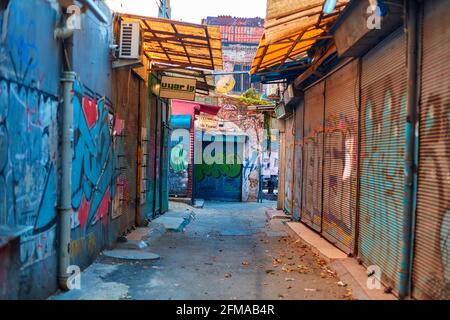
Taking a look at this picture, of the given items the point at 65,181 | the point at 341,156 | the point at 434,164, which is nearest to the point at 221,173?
the point at 341,156

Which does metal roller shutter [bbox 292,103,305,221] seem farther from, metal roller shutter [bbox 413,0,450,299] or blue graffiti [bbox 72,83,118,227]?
metal roller shutter [bbox 413,0,450,299]

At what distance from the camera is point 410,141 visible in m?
5.59

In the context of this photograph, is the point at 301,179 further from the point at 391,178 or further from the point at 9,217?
the point at 9,217

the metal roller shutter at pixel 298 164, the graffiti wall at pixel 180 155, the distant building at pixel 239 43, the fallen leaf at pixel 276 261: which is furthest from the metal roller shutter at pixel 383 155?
the distant building at pixel 239 43

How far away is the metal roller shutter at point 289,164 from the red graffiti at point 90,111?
9320 mm

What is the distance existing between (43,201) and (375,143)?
15.5 feet

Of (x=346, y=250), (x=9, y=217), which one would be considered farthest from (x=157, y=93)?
(x=9, y=217)

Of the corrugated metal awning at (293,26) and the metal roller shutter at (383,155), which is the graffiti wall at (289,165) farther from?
the metal roller shutter at (383,155)

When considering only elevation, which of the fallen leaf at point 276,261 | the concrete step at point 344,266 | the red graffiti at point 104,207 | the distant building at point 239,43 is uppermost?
the distant building at point 239,43

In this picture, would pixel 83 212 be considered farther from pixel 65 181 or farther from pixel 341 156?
pixel 341 156

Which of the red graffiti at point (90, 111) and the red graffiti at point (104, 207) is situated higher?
the red graffiti at point (90, 111)

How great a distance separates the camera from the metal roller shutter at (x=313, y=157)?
11.2 m

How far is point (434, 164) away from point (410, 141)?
1.78 ft

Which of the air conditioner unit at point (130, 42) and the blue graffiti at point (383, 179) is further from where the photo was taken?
the air conditioner unit at point (130, 42)
